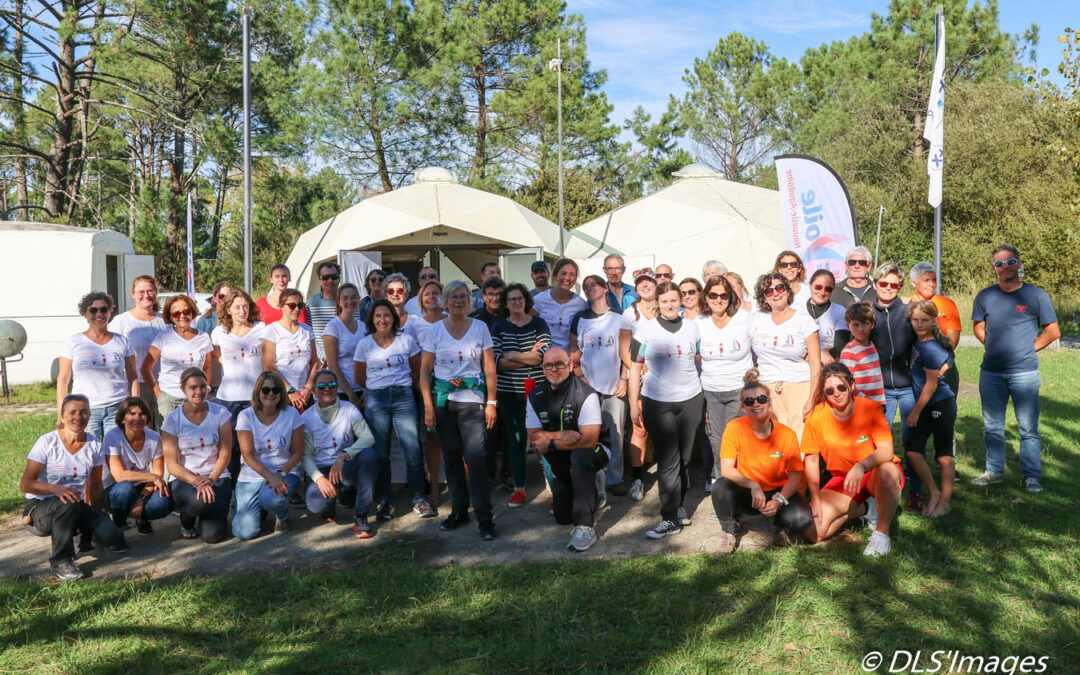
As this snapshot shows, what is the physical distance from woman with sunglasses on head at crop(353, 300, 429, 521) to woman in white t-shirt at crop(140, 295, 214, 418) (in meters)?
1.18

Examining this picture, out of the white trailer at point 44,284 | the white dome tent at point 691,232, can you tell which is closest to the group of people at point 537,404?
the white trailer at point 44,284

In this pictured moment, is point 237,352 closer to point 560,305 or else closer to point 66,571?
point 66,571

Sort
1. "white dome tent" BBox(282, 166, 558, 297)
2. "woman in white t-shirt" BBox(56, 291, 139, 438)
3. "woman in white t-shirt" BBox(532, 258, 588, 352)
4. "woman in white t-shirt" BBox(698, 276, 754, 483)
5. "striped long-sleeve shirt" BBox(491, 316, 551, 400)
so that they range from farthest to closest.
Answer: "white dome tent" BBox(282, 166, 558, 297)
"woman in white t-shirt" BBox(532, 258, 588, 352)
"striped long-sleeve shirt" BBox(491, 316, 551, 400)
"woman in white t-shirt" BBox(56, 291, 139, 438)
"woman in white t-shirt" BBox(698, 276, 754, 483)

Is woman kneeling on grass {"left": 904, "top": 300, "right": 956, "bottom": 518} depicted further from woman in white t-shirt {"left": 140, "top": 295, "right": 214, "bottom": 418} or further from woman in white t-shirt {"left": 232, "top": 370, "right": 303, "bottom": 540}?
woman in white t-shirt {"left": 140, "top": 295, "right": 214, "bottom": 418}

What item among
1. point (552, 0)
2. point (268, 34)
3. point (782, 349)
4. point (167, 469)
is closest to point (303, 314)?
point (167, 469)

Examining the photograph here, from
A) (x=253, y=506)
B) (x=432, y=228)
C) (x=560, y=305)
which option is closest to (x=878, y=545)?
(x=560, y=305)

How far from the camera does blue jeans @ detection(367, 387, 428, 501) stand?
17.2ft

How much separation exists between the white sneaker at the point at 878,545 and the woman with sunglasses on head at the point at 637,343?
64.5 inches

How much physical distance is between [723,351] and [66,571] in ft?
13.0

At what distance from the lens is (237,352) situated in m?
5.56

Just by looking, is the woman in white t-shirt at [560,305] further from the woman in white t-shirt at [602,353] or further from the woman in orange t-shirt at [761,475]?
the woman in orange t-shirt at [761,475]

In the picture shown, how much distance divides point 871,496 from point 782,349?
101 centimetres

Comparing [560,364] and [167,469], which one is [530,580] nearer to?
[560,364]

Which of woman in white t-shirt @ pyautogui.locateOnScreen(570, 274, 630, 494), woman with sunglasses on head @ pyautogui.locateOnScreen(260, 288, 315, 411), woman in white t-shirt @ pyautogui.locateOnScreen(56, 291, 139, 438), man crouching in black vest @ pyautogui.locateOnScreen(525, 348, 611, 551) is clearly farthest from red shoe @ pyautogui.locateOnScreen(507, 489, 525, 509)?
woman in white t-shirt @ pyautogui.locateOnScreen(56, 291, 139, 438)
